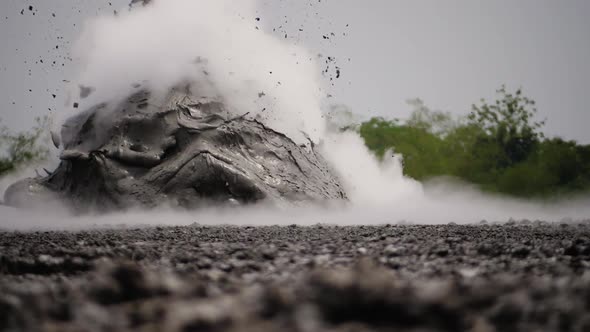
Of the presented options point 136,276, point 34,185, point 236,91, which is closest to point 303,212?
point 236,91

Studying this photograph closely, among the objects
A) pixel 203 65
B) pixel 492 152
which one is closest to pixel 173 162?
pixel 203 65

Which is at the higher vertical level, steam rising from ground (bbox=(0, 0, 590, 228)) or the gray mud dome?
steam rising from ground (bbox=(0, 0, 590, 228))

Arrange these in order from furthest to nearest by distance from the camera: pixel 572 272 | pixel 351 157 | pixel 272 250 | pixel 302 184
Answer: pixel 351 157
pixel 302 184
pixel 272 250
pixel 572 272

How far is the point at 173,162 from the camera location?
1370 centimetres

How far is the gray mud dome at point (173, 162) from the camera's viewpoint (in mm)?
13234

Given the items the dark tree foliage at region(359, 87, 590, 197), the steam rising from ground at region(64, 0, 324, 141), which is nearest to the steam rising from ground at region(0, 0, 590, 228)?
the steam rising from ground at region(64, 0, 324, 141)

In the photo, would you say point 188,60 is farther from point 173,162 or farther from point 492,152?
point 492,152

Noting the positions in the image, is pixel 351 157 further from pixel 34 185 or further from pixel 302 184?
pixel 34 185

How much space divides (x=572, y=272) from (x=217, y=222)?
30.4ft

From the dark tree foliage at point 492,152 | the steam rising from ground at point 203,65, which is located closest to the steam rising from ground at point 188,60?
the steam rising from ground at point 203,65

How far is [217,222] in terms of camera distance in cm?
1224

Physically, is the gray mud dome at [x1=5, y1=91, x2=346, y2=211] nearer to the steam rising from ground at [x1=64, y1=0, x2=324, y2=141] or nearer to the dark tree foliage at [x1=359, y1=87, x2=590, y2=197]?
the steam rising from ground at [x1=64, y1=0, x2=324, y2=141]

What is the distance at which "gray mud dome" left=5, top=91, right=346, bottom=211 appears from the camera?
13.2m

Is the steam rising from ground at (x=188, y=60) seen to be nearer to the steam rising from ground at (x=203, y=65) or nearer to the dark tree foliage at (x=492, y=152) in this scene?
the steam rising from ground at (x=203, y=65)
